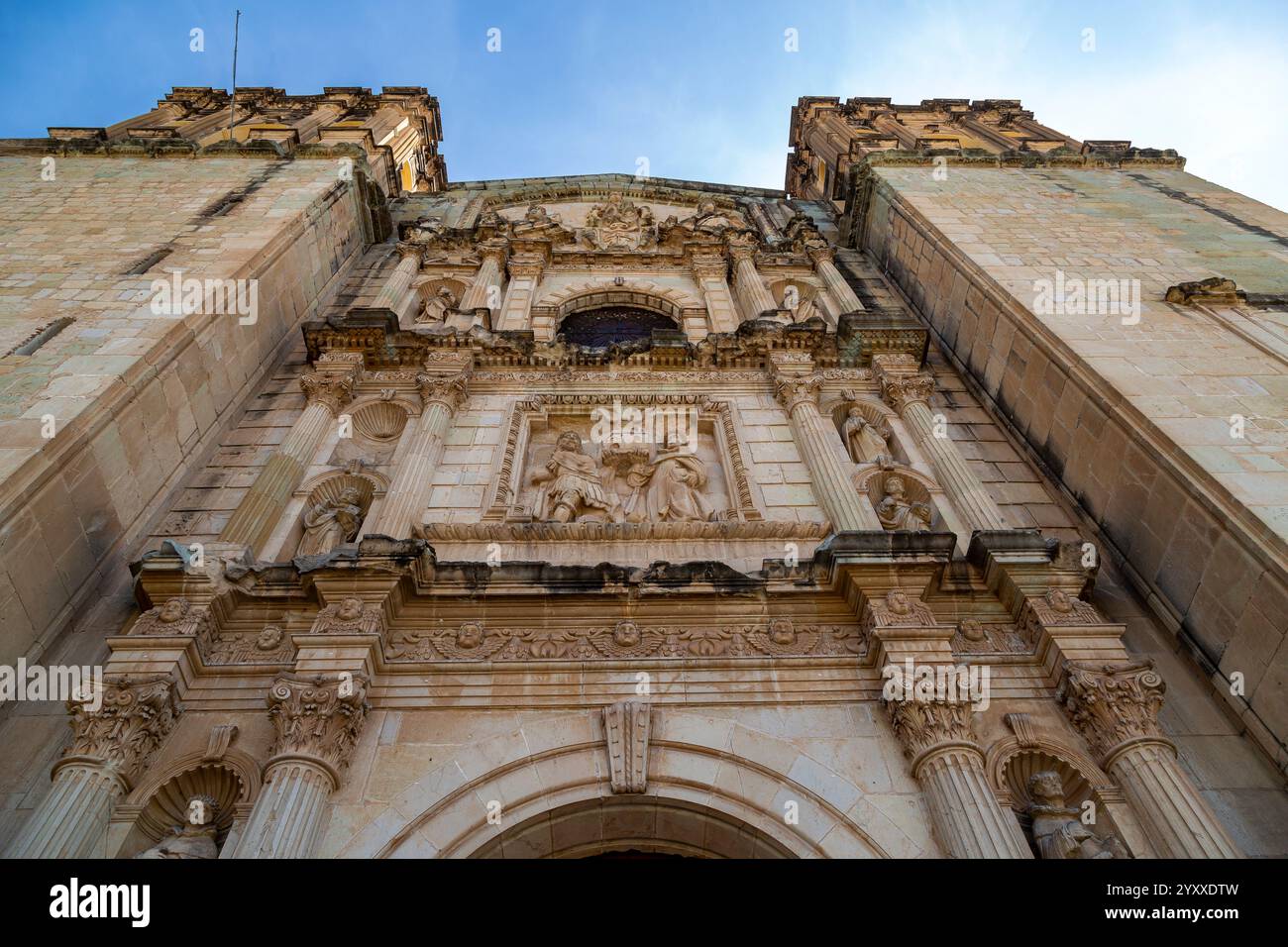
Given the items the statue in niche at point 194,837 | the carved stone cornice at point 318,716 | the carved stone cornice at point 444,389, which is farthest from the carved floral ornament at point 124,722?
the carved stone cornice at point 444,389

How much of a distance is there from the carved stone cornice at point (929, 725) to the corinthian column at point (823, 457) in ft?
7.97

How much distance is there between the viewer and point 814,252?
17.5 m

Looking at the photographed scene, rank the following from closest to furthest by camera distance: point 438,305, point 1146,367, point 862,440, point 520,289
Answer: point 1146,367, point 862,440, point 438,305, point 520,289

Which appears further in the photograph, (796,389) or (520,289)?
(520,289)

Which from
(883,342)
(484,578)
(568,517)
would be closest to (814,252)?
(883,342)

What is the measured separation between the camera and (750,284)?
53.4 ft

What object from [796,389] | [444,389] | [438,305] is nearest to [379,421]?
[444,389]

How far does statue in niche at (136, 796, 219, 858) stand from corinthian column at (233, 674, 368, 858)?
395 mm

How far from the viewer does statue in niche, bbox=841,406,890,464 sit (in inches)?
446

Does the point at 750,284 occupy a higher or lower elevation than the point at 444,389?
higher

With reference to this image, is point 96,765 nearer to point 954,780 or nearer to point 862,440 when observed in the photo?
point 954,780

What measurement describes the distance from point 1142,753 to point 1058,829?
1016mm

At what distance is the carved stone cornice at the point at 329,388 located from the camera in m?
11.6

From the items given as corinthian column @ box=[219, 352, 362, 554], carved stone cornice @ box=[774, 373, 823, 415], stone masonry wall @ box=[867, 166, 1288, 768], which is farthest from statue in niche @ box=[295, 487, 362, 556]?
stone masonry wall @ box=[867, 166, 1288, 768]
